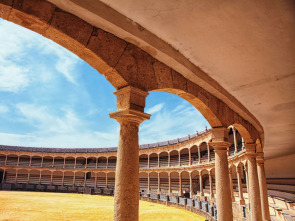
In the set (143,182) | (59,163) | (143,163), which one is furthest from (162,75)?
(59,163)

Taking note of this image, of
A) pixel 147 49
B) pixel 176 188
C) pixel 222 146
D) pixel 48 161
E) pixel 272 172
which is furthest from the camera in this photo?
pixel 48 161

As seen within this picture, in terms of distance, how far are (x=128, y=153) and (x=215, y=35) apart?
82.3 inches

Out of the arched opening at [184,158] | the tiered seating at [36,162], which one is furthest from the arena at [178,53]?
the tiered seating at [36,162]

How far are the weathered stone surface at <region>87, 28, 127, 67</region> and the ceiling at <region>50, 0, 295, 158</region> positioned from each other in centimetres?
10

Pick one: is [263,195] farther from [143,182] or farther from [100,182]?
[100,182]

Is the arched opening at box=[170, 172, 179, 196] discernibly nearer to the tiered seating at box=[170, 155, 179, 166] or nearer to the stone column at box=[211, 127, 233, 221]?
the tiered seating at box=[170, 155, 179, 166]

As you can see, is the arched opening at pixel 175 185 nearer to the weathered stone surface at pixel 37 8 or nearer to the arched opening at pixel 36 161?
the arched opening at pixel 36 161

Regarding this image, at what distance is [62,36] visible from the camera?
2.65 metres

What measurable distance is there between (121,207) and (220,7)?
8.84 feet

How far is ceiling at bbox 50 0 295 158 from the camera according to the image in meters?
2.65

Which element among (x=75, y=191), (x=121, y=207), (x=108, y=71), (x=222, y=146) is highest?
(x=108, y=71)

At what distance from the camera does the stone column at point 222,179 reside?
4.89 metres

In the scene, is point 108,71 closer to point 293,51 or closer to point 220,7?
point 220,7

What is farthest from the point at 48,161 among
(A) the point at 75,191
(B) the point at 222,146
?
(B) the point at 222,146
